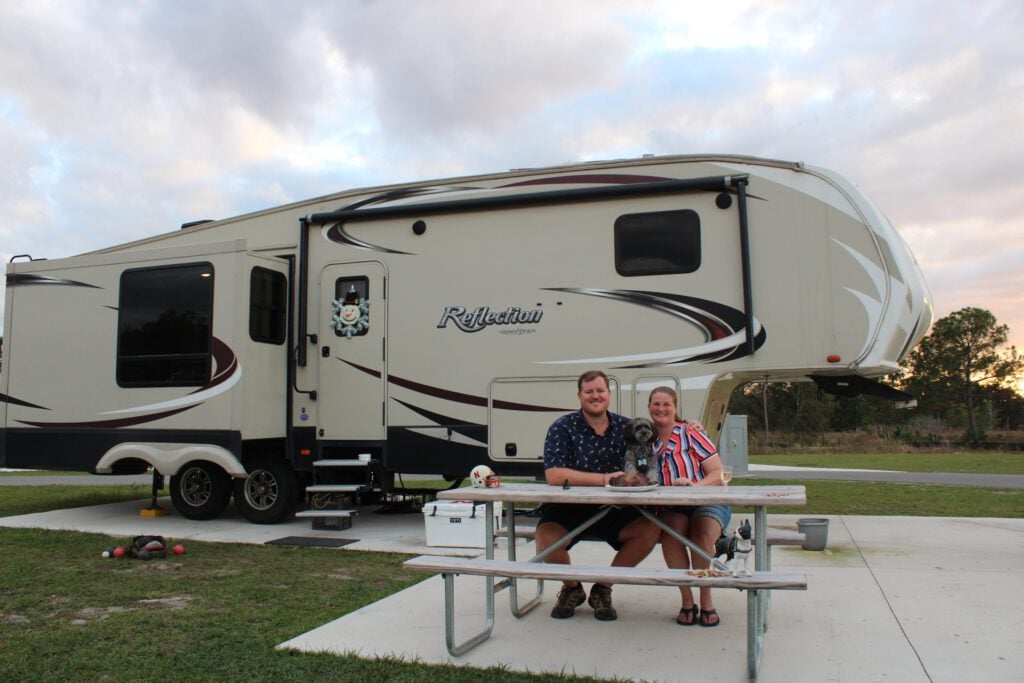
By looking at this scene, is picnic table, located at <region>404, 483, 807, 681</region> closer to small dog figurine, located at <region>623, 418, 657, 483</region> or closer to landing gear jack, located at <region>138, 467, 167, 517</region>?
small dog figurine, located at <region>623, 418, 657, 483</region>

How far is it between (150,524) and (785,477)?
32.6 ft

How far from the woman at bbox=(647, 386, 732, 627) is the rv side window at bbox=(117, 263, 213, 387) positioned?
16.4ft

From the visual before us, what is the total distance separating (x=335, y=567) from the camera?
574 centimetres

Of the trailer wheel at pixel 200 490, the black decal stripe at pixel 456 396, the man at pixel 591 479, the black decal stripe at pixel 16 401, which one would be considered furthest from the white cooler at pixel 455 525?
the black decal stripe at pixel 16 401

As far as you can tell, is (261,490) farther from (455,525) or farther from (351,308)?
(455,525)

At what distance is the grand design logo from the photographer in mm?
7156

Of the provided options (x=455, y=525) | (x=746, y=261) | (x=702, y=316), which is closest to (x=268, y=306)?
(x=455, y=525)

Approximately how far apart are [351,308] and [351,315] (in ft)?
0.22

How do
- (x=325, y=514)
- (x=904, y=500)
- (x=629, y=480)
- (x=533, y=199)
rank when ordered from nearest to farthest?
(x=629, y=480), (x=533, y=199), (x=325, y=514), (x=904, y=500)

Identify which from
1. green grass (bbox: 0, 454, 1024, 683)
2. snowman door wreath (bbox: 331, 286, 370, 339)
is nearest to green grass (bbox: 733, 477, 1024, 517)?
snowman door wreath (bbox: 331, 286, 370, 339)

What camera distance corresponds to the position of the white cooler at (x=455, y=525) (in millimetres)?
6520

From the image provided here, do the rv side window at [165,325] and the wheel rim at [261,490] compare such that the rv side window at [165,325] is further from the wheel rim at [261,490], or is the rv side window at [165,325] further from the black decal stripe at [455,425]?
the black decal stripe at [455,425]

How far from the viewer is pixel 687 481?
4.09 m

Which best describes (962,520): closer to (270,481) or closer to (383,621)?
(383,621)
